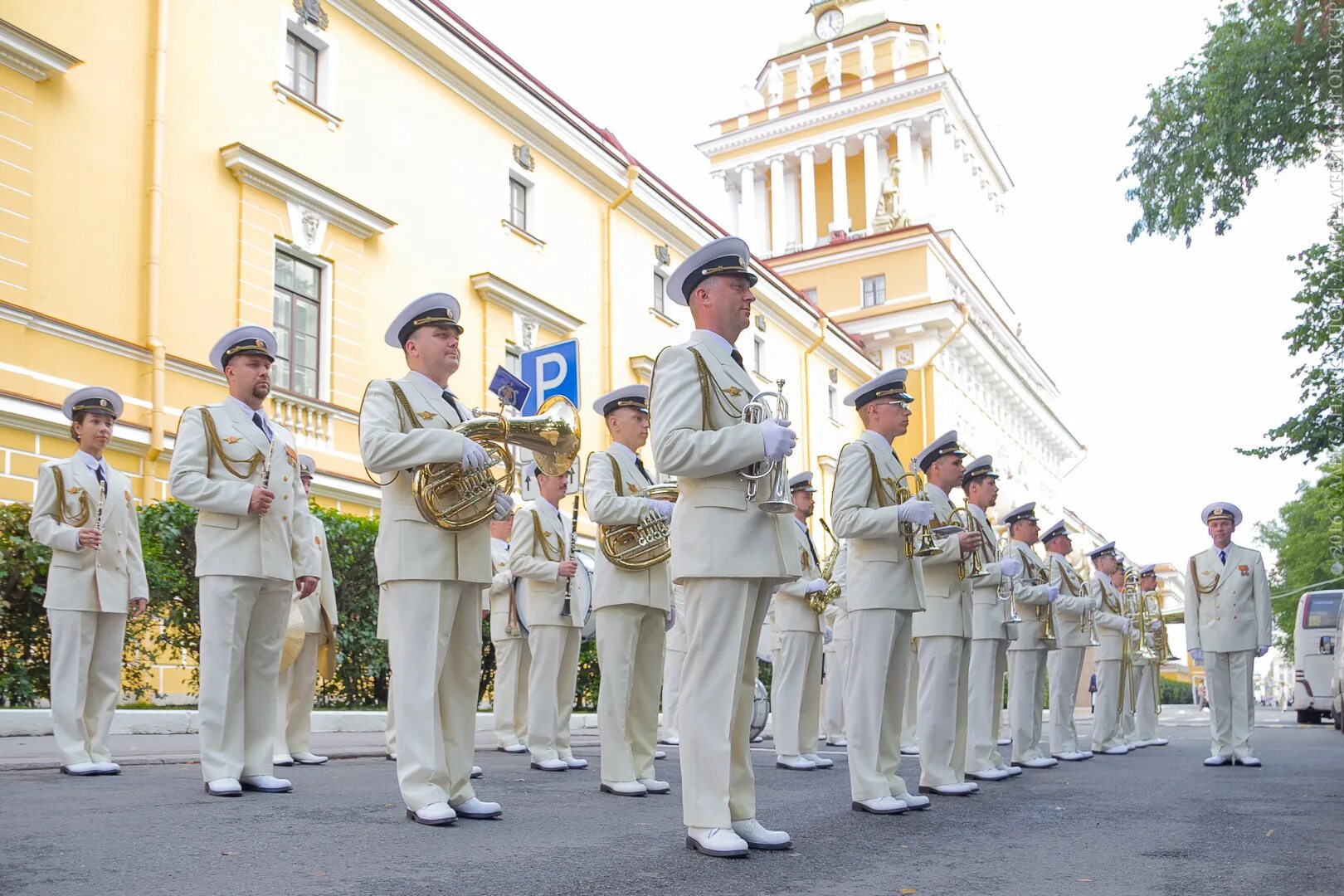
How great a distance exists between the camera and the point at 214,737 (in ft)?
23.0

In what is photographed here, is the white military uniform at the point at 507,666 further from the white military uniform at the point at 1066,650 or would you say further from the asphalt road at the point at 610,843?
the white military uniform at the point at 1066,650

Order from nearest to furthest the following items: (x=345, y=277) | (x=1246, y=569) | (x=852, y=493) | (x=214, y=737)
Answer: (x=214, y=737) < (x=852, y=493) < (x=1246, y=569) < (x=345, y=277)

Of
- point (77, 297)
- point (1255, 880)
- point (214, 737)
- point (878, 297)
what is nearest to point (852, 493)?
point (1255, 880)

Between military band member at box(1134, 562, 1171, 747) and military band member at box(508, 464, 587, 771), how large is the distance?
29.4 feet

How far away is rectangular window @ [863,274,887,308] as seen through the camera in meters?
47.8

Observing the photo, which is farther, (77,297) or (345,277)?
(345,277)

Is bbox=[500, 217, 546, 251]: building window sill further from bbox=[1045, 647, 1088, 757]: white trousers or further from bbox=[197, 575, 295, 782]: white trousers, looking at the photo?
bbox=[197, 575, 295, 782]: white trousers

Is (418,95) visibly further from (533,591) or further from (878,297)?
(878,297)

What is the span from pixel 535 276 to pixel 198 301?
8654 millimetres

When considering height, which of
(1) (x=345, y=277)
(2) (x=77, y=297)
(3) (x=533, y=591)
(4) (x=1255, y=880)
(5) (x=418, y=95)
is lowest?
(4) (x=1255, y=880)

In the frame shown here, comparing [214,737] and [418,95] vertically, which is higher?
[418,95]

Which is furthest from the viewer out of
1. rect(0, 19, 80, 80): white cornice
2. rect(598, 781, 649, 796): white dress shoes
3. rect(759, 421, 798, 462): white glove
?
rect(0, 19, 80, 80): white cornice

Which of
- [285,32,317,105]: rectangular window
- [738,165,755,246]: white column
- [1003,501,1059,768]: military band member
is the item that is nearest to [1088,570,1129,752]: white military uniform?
[1003,501,1059,768]: military band member

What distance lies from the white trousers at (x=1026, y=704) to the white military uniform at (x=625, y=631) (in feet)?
15.0
